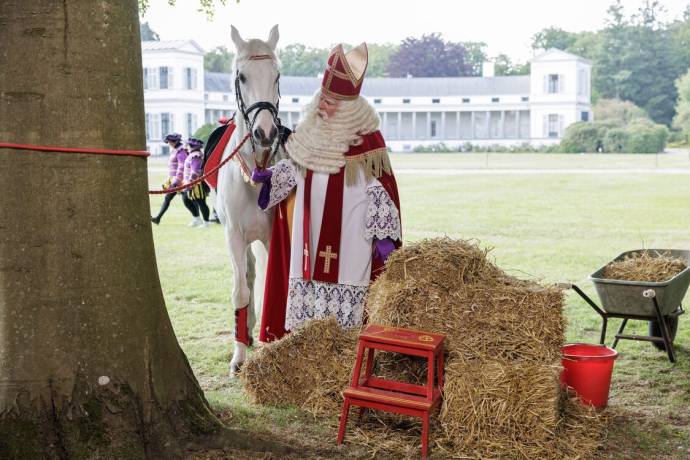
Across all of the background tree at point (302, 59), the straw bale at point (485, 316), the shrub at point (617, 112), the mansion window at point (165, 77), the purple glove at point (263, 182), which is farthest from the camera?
the background tree at point (302, 59)

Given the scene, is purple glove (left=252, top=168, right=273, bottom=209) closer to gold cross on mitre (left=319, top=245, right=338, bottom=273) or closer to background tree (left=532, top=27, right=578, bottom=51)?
gold cross on mitre (left=319, top=245, right=338, bottom=273)

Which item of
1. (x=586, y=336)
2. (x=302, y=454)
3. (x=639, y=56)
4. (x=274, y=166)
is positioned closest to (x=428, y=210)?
(x=586, y=336)

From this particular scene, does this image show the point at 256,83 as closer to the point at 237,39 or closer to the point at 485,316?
the point at 237,39

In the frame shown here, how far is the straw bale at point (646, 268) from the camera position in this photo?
226 inches

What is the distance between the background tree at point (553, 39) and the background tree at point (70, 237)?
89941 mm

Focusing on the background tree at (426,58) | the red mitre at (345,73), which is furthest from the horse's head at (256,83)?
the background tree at (426,58)

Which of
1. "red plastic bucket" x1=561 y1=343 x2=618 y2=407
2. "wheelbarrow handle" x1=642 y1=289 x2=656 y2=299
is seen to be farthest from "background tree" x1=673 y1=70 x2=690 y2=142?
"red plastic bucket" x1=561 y1=343 x2=618 y2=407

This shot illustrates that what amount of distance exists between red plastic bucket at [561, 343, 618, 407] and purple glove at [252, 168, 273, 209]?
2126 mm

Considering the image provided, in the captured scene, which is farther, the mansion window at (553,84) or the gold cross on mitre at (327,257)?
the mansion window at (553,84)

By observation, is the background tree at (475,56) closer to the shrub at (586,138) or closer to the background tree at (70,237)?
the shrub at (586,138)

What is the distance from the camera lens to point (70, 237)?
3473mm

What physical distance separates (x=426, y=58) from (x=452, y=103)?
1632cm

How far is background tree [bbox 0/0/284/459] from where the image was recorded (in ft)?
11.1

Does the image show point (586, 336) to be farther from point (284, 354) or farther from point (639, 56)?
point (639, 56)
